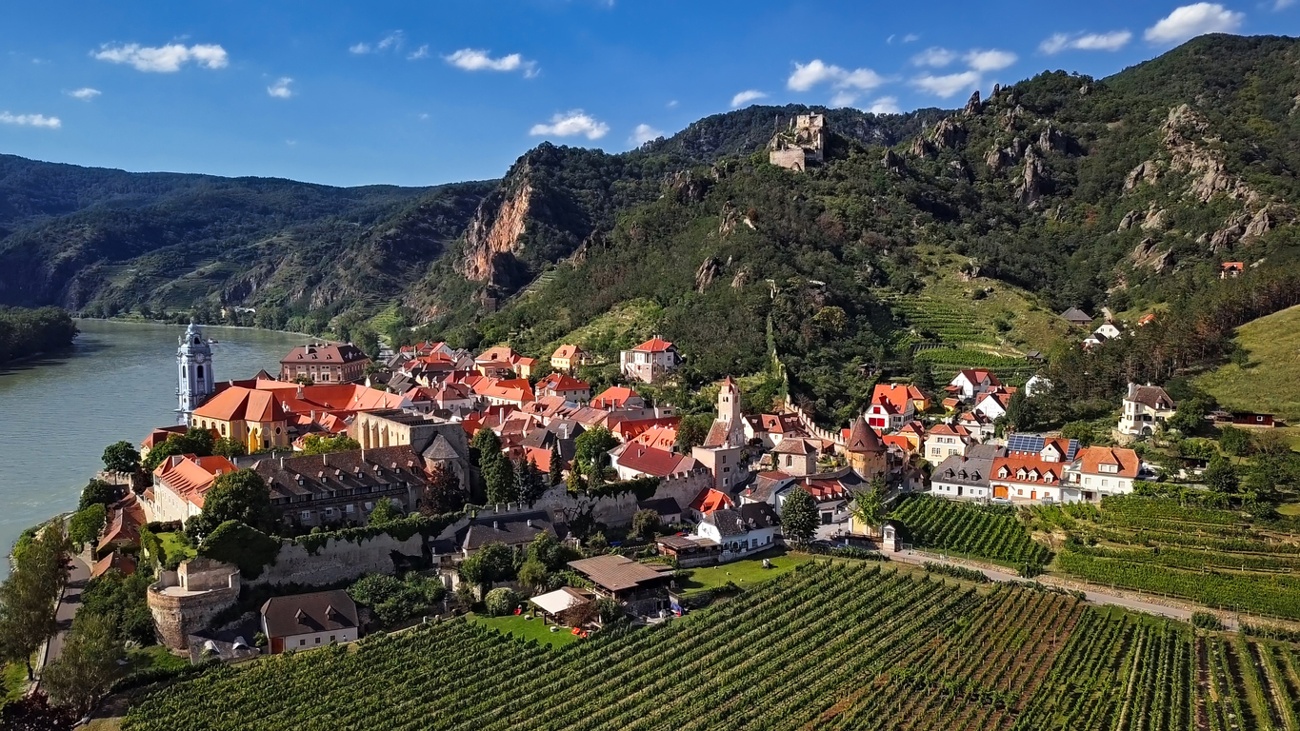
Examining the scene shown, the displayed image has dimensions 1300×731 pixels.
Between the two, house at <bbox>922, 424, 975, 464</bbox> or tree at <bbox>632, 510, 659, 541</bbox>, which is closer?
tree at <bbox>632, 510, 659, 541</bbox>

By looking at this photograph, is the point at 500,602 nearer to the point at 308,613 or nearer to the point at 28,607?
the point at 308,613

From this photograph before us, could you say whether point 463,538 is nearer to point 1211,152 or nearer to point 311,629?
point 311,629

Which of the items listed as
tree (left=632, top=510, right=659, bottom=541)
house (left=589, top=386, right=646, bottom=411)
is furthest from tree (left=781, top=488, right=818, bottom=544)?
house (left=589, top=386, right=646, bottom=411)

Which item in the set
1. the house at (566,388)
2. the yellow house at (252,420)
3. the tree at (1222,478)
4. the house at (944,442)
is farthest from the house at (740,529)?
the house at (566,388)

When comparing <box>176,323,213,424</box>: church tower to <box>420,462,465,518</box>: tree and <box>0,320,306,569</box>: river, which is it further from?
<box>420,462,465,518</box>: tree

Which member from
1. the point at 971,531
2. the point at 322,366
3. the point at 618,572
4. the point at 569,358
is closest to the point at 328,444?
the point at 618,572

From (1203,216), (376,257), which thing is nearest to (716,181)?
(1203,216)
